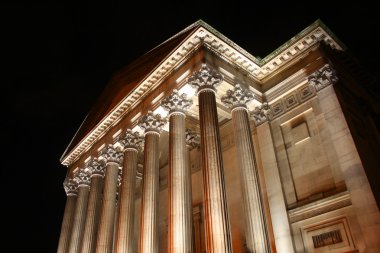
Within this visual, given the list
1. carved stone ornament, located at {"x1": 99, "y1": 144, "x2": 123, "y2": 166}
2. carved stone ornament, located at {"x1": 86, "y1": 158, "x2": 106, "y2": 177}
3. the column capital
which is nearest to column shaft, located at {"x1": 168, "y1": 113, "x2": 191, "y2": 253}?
the column capital

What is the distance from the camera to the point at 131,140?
23.3 m

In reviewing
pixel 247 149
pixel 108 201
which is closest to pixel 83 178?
pixel 108 201

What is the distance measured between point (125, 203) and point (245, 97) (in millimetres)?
9602

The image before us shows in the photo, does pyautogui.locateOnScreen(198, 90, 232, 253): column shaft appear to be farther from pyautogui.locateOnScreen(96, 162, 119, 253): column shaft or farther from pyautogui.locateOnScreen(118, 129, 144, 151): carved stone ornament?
pyautogui.locateOnScreen(96, 162, 119, 253): column shaft

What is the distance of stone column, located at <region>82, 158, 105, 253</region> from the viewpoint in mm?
23578

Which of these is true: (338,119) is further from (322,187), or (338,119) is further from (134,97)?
(134,97)

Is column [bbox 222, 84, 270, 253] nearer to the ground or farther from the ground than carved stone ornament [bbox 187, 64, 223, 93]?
nearer to the ground

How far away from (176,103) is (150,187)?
502 centimetres

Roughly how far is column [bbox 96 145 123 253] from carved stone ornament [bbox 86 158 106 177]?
573mm

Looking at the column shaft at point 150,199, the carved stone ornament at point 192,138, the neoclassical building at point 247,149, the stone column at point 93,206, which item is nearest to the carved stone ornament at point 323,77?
the neoclassical building at point 247,149

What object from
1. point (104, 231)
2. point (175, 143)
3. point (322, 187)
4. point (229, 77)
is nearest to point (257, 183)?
point (322, 187)

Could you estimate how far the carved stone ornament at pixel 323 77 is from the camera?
18312 mm

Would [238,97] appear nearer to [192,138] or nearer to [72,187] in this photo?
[192,138]

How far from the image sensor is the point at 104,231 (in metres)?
21.9
